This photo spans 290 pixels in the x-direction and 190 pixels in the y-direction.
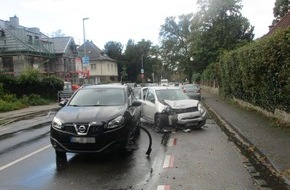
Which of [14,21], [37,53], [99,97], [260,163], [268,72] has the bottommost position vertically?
[260,163]

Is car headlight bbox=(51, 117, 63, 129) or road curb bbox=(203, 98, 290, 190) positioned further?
car headlight bbox=(51, 117, 63, 129)

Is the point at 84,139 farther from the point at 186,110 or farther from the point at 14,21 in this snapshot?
the point at 14,21

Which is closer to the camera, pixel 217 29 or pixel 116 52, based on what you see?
pixel 217 29

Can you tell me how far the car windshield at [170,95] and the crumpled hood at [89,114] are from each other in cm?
575

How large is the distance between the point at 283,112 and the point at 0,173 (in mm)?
9728

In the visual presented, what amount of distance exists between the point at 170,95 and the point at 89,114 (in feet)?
22.8

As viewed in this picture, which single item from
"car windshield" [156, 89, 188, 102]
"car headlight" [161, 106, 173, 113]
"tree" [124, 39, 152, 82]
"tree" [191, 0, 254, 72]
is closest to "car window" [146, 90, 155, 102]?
"car windshield" [156, 89, 188, 102]

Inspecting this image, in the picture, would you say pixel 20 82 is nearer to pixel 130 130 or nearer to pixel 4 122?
pixel 4 122

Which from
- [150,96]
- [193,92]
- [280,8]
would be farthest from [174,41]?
[150,96]

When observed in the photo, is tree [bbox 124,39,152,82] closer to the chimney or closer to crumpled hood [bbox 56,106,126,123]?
the chimney

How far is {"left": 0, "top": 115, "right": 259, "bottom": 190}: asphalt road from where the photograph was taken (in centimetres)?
670

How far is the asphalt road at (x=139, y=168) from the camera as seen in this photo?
6.70 meters

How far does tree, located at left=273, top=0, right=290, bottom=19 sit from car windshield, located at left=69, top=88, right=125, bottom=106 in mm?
50612

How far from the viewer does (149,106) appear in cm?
1509
